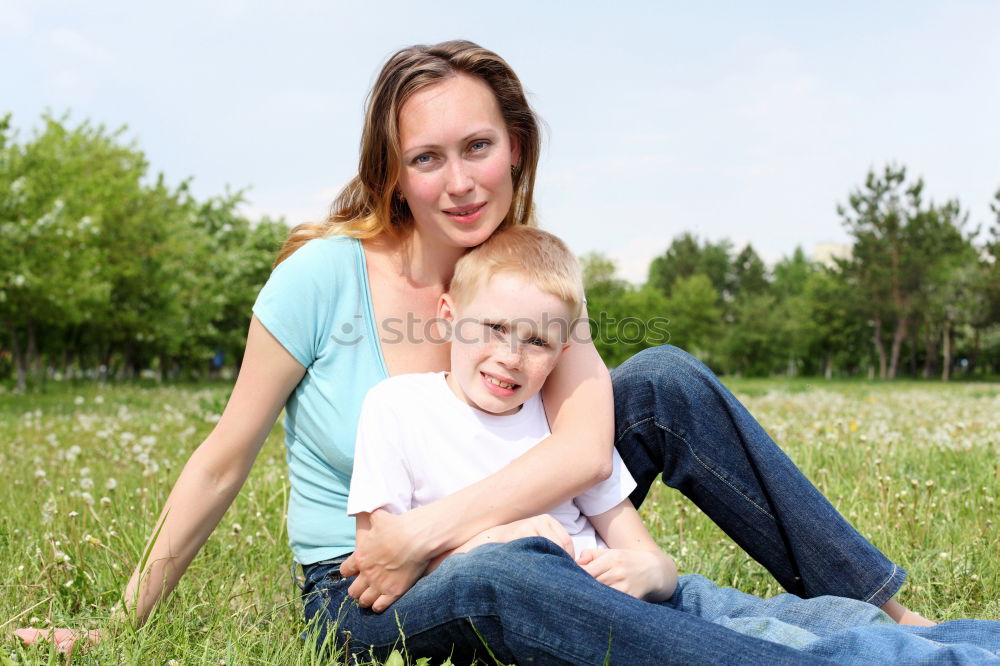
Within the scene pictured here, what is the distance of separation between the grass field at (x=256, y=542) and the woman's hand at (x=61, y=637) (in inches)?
1.7

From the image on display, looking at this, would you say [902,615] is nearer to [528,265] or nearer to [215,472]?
[528,265]

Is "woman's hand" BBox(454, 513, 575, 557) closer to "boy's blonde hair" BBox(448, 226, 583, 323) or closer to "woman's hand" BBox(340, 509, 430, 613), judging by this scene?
"woman's hand" BBox(340, 509, 430, 613)

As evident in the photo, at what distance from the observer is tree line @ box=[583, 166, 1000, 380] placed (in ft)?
176

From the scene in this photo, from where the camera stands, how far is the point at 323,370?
284 centimetres

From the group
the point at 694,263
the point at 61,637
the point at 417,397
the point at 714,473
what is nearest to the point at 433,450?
the point at 417,397

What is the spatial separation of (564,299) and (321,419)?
2.98 ft

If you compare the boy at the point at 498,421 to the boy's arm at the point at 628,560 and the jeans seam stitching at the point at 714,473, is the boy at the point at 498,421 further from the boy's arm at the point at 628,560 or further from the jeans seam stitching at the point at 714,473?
the jeans seam stitching at the point at 714,473

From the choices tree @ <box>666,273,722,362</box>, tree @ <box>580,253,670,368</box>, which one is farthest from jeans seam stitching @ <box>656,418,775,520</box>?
tree @ <box>666,273,722,362</box>

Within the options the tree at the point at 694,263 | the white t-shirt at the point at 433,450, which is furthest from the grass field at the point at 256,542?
the tree at the point at 694,263

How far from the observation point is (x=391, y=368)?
2.92 m

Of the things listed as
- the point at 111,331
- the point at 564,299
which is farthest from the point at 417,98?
the point at 111,331

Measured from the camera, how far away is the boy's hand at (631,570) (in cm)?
239

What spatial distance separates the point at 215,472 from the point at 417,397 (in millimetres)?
711

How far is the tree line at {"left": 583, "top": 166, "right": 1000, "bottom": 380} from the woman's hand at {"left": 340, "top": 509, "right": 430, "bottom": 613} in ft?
128
